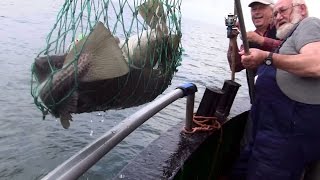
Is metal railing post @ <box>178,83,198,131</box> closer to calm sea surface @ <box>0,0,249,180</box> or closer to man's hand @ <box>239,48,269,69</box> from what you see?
man's hand @ <box>239,48,269,69</box>

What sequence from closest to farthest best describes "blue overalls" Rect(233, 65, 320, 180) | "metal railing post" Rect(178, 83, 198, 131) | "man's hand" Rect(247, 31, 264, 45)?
"blue overalls" Rect(233, 65, 320, 180)
"metal railing post" Rect(178, 83, 198, 131)
"man's hand" Rect(247, 31, 264, 45)

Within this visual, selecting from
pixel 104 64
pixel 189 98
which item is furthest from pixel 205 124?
pixel 104 64

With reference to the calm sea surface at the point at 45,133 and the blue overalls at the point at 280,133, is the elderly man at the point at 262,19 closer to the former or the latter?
the calm sea surface at the point at 45,133

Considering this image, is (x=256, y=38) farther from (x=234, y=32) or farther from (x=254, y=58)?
(x=254, y=58)

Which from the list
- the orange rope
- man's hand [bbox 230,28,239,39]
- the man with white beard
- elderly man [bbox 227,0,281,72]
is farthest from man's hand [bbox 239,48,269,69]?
elderly man [bbox 227,0,281,72]

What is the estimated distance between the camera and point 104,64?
245 cm

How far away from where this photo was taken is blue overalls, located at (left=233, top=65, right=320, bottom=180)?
2.88 meters

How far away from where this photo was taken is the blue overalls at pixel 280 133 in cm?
288

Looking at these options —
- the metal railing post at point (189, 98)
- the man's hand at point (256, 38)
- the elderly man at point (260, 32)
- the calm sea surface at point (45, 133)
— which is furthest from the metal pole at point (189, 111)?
the calm sea surface at point (45, 133)

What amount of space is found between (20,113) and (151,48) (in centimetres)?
900

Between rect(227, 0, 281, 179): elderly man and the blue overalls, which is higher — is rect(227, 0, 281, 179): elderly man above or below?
above

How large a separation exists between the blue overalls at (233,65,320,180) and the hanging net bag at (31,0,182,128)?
33.2 inches

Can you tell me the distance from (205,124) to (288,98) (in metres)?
1.09

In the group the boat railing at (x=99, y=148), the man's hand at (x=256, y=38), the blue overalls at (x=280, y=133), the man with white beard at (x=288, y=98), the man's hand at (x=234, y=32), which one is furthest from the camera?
the man's hand at (x=256, y=38)
